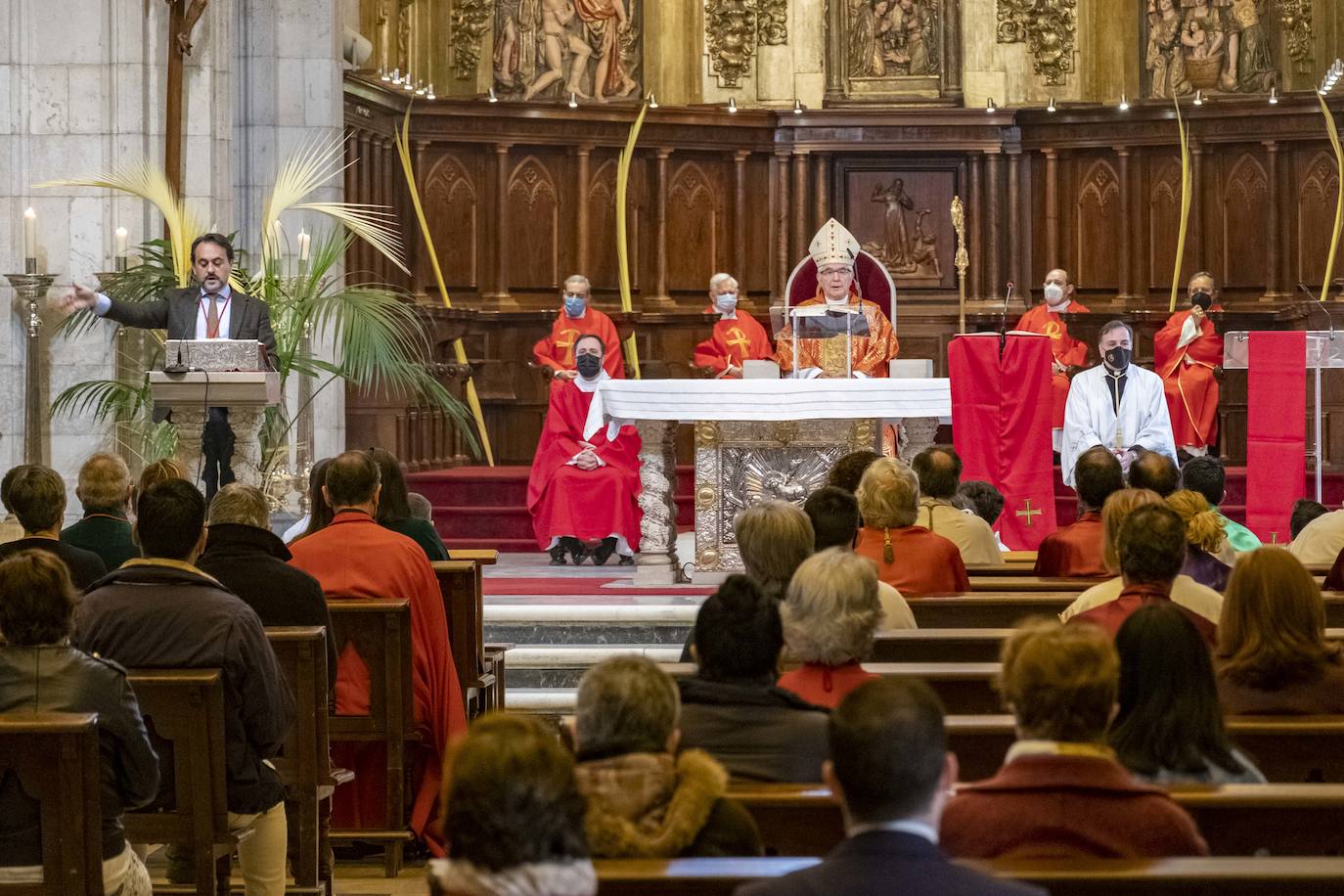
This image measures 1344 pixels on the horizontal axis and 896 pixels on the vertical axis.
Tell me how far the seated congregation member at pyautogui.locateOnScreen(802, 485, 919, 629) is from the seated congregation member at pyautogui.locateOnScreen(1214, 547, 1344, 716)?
1.36 metres

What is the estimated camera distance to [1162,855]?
2.78 m

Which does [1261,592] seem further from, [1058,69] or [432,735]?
[1058,69]

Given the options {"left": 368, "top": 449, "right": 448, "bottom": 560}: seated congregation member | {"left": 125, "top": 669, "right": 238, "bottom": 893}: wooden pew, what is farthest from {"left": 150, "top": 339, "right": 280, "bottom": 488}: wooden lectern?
{"left": 125, "top": 669, "right": 238, "bottom": 893}: wooden pew

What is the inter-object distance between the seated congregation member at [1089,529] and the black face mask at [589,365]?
4.70 meters

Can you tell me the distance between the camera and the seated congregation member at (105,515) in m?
5.68

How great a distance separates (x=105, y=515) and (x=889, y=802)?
13.1ft

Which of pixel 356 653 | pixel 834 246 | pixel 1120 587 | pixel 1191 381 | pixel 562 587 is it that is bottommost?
pixel 562 587

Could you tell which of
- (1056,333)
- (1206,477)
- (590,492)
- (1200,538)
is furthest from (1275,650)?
(1056,333)

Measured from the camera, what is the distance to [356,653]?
544cm

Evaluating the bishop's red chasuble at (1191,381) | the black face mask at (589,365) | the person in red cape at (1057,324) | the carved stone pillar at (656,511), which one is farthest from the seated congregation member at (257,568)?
the bishop's red chasuble at (1191,381)

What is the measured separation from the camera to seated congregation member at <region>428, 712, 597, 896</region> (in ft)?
6.92

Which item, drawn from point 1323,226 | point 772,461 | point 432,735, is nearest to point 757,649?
point 432,735

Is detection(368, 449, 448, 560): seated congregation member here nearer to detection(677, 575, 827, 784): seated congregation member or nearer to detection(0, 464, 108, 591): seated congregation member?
detection(0, 464, 108, 591): seated congregation member

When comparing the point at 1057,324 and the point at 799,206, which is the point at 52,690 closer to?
the point at 1057,324
